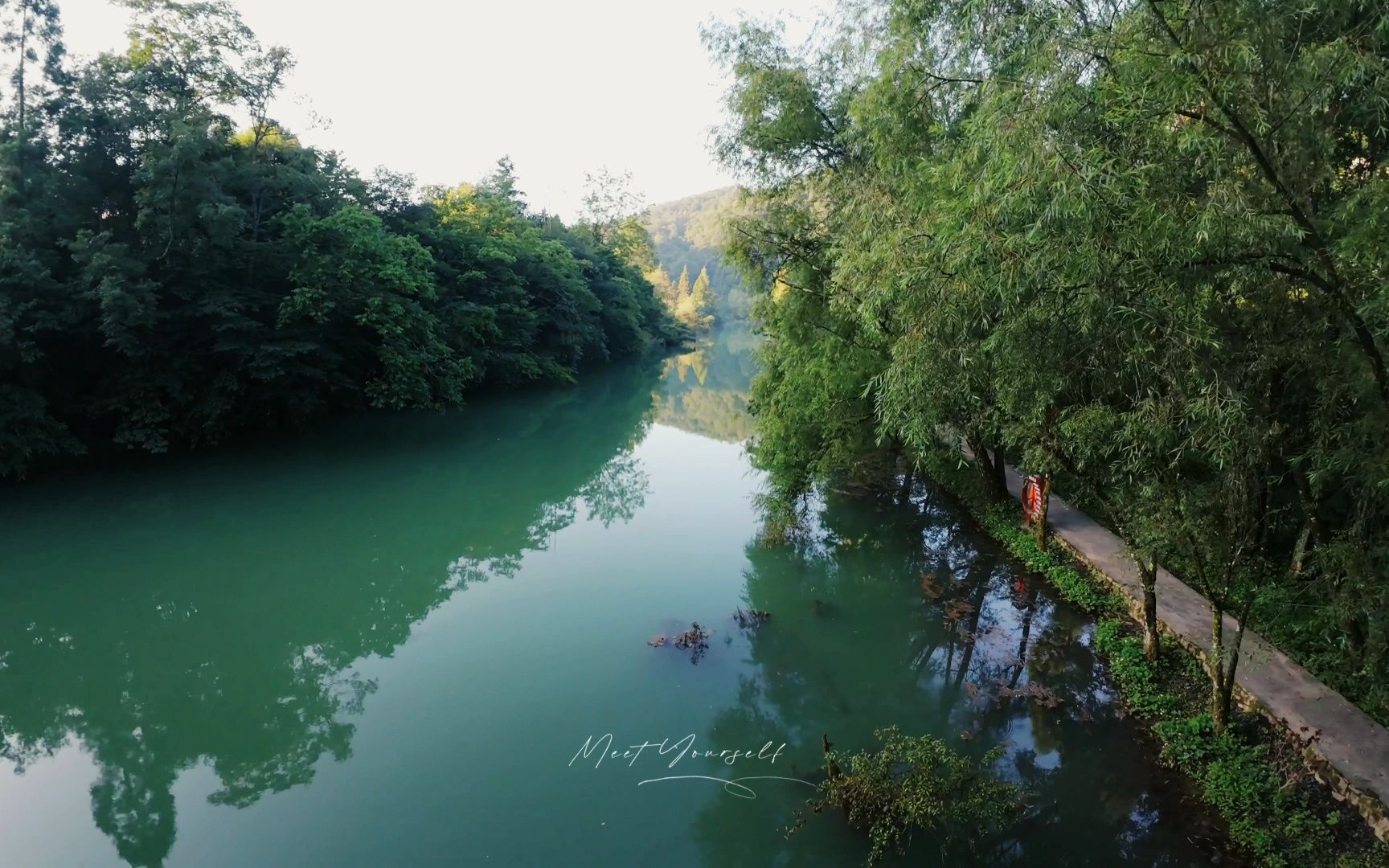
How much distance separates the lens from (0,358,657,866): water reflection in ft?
19.5

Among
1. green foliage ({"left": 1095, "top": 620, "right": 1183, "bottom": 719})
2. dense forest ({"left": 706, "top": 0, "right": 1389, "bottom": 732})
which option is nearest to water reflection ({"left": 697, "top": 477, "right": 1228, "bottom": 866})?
green foliage ({"left": 1095, "top": 620, "right": 1183, "bottom": 719})

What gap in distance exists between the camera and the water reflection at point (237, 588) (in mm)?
5930

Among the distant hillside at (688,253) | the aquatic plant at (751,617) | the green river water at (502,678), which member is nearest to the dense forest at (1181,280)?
the green river water at (502,678)

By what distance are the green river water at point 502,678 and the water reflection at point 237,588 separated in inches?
1.5

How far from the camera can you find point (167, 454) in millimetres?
14594

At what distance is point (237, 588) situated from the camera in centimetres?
899

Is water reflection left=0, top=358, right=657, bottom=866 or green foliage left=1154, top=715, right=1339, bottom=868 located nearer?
green foliage left=1154, top=715, right=1339, bottom=868

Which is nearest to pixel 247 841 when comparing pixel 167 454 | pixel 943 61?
pixel 943 61

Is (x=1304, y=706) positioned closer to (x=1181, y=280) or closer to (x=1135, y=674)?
(x=1135, y=674)

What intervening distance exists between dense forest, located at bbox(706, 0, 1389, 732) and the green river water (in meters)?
1.79

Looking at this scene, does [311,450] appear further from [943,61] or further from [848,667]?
[943,61]

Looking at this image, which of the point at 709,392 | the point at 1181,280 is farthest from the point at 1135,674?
the point at 709,392

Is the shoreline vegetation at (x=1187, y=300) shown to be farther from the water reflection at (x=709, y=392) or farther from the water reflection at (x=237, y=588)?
the water reflection at (x=709, y=392)

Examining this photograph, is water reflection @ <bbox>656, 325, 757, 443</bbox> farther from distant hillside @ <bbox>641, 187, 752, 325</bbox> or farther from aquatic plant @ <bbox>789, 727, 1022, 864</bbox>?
aquatic plant @ <bbox>789, 727, 1022, 864</bbox>
